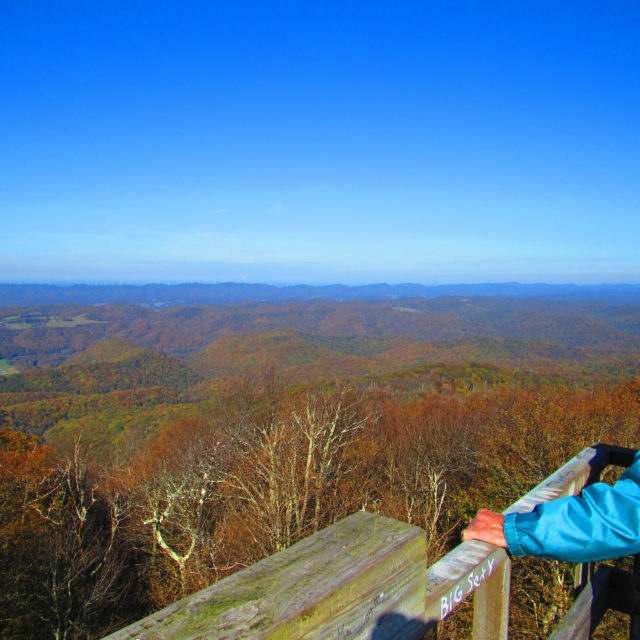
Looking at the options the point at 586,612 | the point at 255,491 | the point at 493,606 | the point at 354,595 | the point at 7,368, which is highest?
the point at 354,595

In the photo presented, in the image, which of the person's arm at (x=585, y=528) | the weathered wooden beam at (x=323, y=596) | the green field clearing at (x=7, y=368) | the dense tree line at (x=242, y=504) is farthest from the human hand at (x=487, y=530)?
the green field clearing at (x=7, y=368)

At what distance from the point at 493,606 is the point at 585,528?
453 mm

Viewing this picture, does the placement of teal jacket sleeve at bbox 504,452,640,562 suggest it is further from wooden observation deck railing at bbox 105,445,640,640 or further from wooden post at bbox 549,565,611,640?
wooden post at bbox 549,565,611,640

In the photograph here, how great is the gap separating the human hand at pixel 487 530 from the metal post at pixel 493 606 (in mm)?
100

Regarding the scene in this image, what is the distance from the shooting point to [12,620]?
14.8 m

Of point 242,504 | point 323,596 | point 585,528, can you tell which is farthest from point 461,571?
point 242,504

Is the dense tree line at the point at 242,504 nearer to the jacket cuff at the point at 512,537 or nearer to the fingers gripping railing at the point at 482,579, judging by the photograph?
the fingers gripping railing at the point at 482,579

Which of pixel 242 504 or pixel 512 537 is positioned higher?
pixel 512 537

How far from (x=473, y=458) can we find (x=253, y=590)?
1264 inches

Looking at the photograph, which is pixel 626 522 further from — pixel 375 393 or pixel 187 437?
pixel 375 393

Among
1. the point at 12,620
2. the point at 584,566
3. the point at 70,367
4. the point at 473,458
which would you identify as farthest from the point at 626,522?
the point at 70,367

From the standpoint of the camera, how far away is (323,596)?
3.42 ft

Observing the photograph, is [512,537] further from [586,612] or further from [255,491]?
[255,491]

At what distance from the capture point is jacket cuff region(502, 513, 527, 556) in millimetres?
1610
